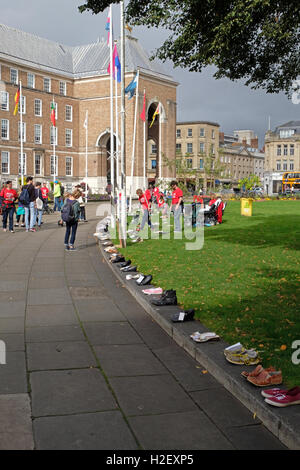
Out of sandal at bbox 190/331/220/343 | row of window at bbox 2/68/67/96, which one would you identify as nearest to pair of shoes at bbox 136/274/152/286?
sandal at bbox 190/331/220/343

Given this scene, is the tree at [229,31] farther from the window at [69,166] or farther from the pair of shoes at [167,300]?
the window at [69,166]

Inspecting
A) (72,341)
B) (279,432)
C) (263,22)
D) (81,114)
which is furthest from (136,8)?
(81,114)

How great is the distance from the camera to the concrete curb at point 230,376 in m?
3.34

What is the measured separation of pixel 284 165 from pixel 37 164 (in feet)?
193

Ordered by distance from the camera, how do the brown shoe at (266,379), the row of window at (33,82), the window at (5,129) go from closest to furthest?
the brown shoe at (266,379) < the window at (5,129) < the row of window at (33,82)

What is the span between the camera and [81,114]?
231ft

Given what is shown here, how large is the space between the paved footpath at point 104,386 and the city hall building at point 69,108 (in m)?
57.3

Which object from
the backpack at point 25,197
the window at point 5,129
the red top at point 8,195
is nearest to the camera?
the red top at point 8,195

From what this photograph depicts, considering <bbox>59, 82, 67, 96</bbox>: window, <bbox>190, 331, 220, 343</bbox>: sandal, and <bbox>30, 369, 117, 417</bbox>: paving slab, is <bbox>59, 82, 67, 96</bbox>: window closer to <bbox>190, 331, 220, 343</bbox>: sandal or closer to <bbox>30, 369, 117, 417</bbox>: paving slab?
<bbox>190, 331, 220, 343</bbox>: sandal

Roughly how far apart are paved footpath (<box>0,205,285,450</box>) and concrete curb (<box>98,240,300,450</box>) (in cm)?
7

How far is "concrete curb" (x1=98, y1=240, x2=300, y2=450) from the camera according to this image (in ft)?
11.0

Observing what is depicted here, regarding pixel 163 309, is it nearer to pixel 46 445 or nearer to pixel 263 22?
pixel 46 445

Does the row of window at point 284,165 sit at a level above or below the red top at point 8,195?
above

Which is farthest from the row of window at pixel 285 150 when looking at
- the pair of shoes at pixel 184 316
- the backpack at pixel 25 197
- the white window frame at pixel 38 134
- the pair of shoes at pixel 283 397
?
the pair of shoes at pixel 283 397
